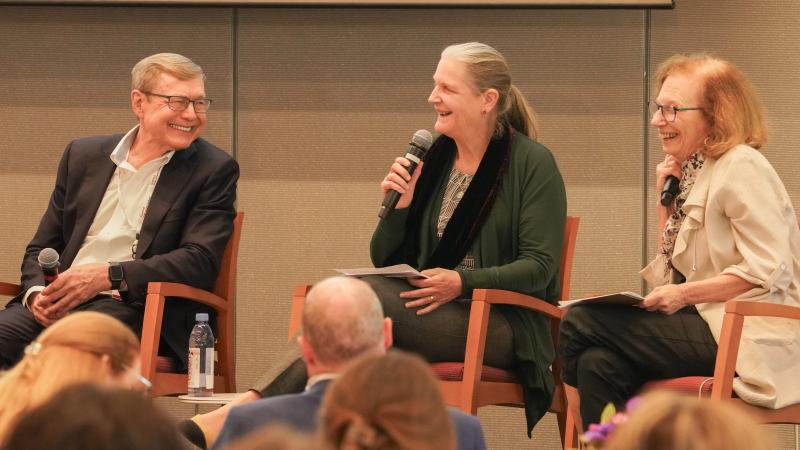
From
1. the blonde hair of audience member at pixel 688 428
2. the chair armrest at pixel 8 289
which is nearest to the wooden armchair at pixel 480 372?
the chair armrest at pixel 8 289

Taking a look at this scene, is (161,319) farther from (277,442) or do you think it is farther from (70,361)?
(277,442)

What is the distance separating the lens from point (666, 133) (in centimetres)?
378

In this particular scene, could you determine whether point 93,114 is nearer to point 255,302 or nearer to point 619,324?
point 255,302

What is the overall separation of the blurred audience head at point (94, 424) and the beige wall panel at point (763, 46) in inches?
158

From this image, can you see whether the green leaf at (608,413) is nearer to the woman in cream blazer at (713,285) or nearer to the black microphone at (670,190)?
the woman in cream blazer at (713,285)

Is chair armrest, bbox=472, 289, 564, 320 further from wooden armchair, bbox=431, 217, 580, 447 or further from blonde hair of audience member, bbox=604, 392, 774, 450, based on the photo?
blonde hair of audience member, bbox=604, 392, 774, 450

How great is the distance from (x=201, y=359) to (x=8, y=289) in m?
0.71

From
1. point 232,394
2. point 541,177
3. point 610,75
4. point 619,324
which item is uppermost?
point 610,75

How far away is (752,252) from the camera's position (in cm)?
354

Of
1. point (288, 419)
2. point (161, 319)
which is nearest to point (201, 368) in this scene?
point (161, 319)

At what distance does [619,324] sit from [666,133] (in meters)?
0.62

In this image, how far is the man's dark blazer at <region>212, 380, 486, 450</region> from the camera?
210 centimetres

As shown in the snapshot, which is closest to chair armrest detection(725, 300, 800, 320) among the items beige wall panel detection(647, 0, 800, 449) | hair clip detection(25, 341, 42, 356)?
beige wall panel detection(647, 0, 800, 449)

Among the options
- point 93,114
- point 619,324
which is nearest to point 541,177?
point 619,324
